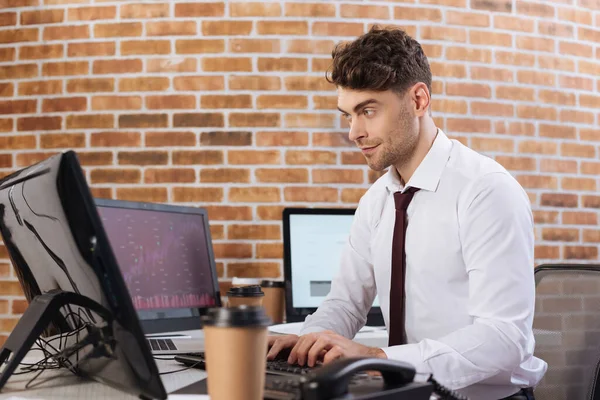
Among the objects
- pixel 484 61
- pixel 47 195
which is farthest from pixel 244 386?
pixel 484 61

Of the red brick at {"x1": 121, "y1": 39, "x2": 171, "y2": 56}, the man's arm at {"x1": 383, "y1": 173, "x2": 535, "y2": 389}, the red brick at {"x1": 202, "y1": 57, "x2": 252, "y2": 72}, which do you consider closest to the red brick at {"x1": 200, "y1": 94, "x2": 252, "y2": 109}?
the red brick at {"x1": 202, "y1": 57, "x2": 252, "y2": 72}

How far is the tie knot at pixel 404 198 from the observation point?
1573 millimetres

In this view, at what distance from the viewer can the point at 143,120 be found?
2475mm

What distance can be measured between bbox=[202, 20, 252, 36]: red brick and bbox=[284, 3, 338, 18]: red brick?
0.17 m

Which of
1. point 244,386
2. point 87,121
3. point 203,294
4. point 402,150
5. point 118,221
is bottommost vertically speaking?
point 203,294

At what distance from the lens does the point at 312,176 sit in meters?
2.46

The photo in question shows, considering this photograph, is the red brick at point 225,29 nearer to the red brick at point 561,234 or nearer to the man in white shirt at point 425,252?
the man in white shirt at point 425,252

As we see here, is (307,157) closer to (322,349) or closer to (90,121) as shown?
(90,121)

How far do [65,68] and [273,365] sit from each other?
6.26 ft

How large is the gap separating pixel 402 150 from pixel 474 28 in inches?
47.9

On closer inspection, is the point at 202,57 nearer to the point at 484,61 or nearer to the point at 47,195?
the point at 484,61

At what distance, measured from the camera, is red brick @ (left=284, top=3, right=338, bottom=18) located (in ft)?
8.14

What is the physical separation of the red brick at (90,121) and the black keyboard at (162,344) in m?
1.16

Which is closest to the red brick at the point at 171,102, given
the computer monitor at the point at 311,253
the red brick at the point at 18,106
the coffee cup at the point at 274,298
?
the red brick at the point at 18,106
